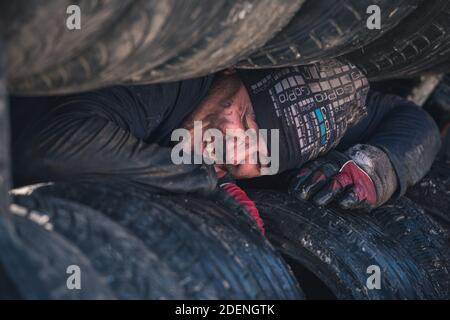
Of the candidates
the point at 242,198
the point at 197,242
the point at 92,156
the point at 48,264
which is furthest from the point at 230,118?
the point at 48,264

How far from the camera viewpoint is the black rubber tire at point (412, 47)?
1883 millimetres

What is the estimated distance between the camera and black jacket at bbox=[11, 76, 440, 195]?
1.45 m

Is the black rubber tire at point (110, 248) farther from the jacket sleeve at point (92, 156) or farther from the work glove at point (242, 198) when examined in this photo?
the work glove at point (242, 198)

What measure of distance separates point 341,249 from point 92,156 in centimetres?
61

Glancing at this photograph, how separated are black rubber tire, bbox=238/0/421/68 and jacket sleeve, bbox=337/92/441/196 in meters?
0.57

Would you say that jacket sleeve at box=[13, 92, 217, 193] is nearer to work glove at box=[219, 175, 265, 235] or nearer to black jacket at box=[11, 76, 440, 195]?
black jacket at box=[11, 76, 440, 195]

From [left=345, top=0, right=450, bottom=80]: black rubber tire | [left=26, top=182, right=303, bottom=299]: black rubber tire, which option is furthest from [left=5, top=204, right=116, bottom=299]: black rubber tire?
[left=345, top=0, right=450, bottom=80]: black rubber tire

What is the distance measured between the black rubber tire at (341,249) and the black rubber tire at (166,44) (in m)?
0.53

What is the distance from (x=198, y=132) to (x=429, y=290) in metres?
0.63

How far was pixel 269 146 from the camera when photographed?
192cm

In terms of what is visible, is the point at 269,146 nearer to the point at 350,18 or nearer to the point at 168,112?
the point at 168,112

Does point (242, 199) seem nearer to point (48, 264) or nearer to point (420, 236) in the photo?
point (420, 236)

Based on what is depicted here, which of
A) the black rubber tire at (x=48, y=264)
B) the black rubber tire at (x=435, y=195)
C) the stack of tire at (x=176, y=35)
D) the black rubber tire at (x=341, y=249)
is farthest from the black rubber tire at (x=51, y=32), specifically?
the black rubber tire at (x=435, y=195)

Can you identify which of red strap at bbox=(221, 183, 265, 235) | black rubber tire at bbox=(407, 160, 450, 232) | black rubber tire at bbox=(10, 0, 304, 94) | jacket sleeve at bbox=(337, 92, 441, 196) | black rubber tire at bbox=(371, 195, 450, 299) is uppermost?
black rubber tire at bbox=(10, 0, 304, 94)
